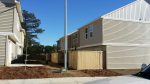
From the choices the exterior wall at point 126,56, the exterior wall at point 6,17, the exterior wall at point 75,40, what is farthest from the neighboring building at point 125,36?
the exterior wall at point 75,40

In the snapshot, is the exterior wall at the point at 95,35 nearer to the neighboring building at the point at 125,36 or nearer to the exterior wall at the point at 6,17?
the neighboring building at the point at 125,36

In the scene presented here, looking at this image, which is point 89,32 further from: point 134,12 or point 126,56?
point 126,56

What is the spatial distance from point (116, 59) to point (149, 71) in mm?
21286

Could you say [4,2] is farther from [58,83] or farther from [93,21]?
[58,83]

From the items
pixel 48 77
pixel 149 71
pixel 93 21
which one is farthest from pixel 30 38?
pixel 149 71

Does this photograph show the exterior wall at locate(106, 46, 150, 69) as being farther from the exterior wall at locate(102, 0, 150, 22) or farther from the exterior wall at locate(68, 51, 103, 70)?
the exterior wall at locate(102, 0, 150, 22)

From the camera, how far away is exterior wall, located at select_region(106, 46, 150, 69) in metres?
27.4

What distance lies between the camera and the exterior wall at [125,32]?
27.5 meters

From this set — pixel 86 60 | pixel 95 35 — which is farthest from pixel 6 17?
pixel 95 35

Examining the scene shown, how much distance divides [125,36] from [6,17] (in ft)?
37.6

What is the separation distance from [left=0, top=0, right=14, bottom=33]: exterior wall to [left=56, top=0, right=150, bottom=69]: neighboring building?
8.41 meters

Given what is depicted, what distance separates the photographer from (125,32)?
28.3m

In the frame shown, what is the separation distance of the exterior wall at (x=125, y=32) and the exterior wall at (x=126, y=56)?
58 cm

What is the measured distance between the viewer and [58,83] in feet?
53.8
